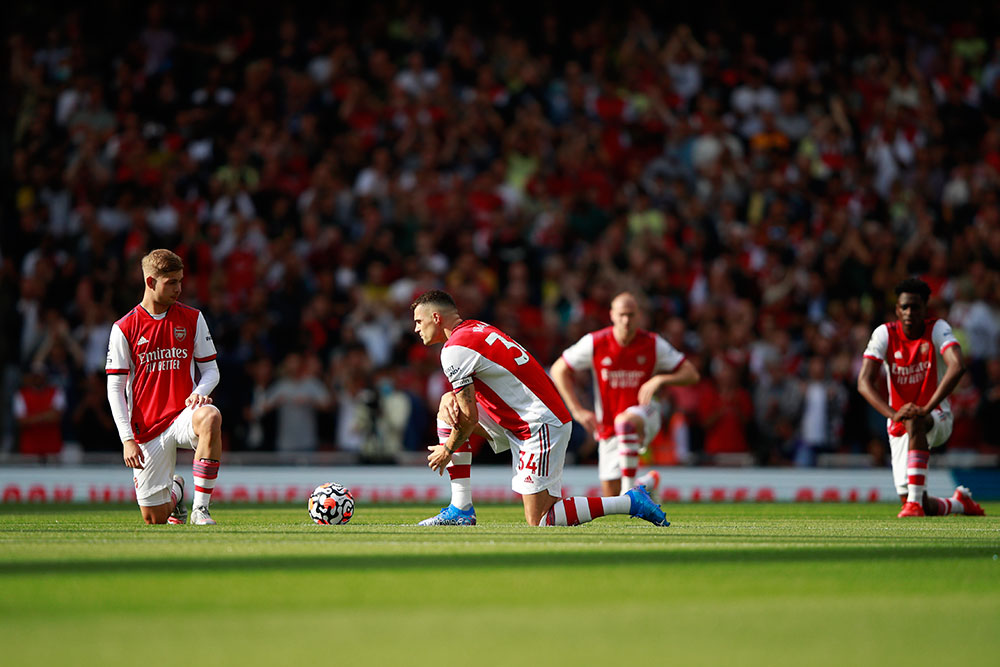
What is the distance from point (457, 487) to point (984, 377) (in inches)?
430

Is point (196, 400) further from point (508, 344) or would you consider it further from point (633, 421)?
point (633, 421)

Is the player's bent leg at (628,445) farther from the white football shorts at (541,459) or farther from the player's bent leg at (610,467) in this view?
the white football shorts at (541,459)

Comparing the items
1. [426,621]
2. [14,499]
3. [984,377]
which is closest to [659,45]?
[984,377]

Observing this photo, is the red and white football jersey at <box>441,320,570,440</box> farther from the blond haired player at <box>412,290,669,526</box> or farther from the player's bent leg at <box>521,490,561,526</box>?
the player's bent leg at <box>521,490,561,526</box>

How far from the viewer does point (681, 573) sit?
669 centimetres

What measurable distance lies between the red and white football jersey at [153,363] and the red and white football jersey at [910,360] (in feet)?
20.3

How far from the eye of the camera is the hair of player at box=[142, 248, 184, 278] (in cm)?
1021

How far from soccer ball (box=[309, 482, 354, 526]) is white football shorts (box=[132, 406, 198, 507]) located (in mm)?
995

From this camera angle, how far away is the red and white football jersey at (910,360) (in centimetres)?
1269

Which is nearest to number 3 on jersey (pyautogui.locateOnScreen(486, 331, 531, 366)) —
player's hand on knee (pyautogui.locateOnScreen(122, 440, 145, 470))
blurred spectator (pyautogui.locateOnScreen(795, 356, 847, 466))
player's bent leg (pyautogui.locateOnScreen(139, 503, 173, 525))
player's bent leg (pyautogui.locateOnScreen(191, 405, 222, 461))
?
player's bent leg (pyautogui.locateOnScreen(191, 405, 222, 461))

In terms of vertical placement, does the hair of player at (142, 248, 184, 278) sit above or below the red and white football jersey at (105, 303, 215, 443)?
above

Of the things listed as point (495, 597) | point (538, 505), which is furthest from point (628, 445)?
point (495, 597)

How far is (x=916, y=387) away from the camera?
1277cm

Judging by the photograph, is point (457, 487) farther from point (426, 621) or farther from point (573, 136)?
point (573, 136)
